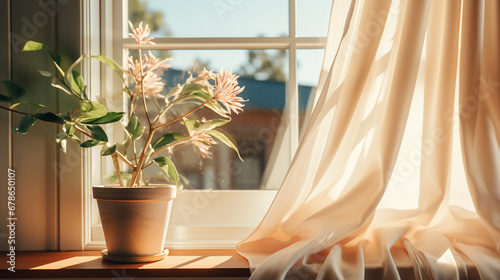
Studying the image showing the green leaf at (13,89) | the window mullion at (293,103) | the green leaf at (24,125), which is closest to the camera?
the green leaf at (24,125)

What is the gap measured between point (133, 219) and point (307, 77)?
682mm

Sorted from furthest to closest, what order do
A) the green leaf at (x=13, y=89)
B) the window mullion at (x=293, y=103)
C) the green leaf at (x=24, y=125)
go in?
1. the window mullion at (x=293, y=103)
2. the green leaf at (x=13, y=89)
3. the green leaf at (x=24, y=125)

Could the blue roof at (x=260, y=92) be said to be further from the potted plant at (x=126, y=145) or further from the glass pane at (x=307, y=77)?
the potted plant at (x=126, y=145)

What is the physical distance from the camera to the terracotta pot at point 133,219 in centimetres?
103

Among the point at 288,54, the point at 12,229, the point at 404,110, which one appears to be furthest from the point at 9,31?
the point at 404,110

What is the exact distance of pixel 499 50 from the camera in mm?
1055

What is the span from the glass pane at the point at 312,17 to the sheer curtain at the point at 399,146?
7.7 inches

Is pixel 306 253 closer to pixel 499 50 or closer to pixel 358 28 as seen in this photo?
pixel 358 28

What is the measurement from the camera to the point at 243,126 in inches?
52.7

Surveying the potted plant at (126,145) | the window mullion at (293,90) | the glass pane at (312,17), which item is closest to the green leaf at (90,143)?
the potted plant at (126,145)

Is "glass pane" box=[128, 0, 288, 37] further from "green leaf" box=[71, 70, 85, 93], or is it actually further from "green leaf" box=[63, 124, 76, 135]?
"green leaf" box=[63, 124, 76, 135]

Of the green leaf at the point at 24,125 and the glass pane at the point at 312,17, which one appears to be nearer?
the green leaf at the point at 24,125

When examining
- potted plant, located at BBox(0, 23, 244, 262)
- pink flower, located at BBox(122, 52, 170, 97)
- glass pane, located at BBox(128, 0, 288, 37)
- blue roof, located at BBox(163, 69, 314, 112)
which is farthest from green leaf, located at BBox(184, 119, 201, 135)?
glass pane, located at BBox(128, 0, 288, 37)

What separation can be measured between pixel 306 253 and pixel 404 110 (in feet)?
1.38
